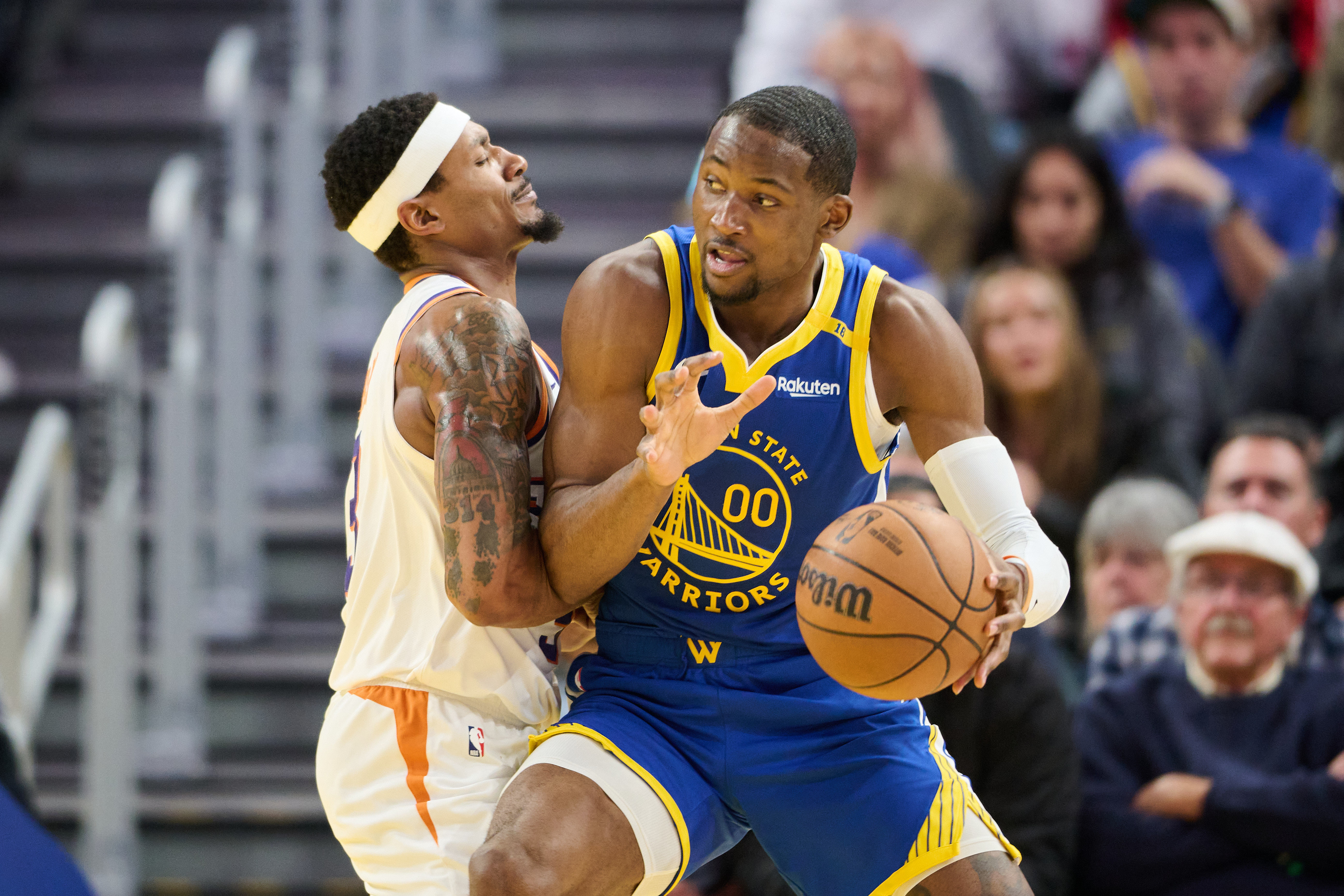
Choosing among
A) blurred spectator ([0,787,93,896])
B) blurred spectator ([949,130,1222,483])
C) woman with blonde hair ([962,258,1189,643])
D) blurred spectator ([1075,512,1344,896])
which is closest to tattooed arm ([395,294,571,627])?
blurred spectator ([0,787,93,896])

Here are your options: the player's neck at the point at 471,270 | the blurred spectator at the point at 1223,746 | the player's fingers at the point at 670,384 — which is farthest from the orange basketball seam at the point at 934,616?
the blurred spectator at the point at 1223,746

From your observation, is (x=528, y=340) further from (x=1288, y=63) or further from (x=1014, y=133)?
(x=1288, y=63)

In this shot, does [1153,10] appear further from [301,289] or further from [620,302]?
[620,302]

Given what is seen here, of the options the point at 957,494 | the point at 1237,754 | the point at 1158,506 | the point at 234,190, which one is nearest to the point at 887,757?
the point at 957,494

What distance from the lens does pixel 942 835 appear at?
3.24m

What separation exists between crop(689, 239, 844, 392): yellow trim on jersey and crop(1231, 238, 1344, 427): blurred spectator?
12.1 ft

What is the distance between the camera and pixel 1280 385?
662 cm

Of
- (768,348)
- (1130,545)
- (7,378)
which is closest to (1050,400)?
(1130,545)

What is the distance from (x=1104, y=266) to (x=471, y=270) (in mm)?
3582

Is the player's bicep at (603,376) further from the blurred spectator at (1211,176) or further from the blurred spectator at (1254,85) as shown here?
the blurred spectator at (1254,85)

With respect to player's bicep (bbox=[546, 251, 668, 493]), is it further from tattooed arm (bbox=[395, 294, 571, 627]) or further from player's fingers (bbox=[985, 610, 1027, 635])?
player's fingers (bbox=[985, 610, 1027, 635])

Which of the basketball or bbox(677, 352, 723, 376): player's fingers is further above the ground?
bbox(677, 352, 723, 376): player's fingers

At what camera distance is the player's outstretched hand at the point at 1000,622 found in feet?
9.96

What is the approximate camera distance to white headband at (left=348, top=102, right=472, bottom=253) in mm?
3592
